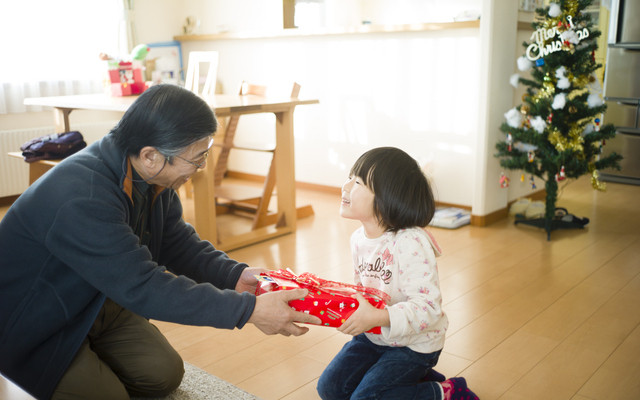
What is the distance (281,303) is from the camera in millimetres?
1457

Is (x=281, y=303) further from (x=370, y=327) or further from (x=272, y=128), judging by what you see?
(x=272, y=128)

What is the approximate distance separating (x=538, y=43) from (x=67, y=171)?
2.70m

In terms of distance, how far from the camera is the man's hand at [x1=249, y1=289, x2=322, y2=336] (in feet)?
4.72

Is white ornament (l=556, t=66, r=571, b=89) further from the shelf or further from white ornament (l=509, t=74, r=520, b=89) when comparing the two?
the shelf

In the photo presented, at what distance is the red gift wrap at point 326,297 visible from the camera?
4.78ft

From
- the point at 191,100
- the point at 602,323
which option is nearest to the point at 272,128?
the point at 602,323

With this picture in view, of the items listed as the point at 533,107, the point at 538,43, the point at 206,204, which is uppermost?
the point at 538,43

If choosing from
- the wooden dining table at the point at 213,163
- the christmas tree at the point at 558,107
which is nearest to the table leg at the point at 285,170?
the wooden dining table at the point at 213,163

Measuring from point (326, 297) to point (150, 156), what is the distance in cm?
53

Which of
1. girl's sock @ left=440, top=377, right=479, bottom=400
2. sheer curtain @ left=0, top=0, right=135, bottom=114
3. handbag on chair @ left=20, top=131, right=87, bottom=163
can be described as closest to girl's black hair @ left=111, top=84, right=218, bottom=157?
girl's sock @ left=440, top=377, right=479, bottom=400

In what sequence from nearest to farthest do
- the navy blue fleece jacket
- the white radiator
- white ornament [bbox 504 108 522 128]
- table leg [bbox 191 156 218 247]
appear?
the navy blue fleece jacket < table leg [bbox 191 156 218 247] < white ornament [bbox 504 108 522 128] < the white radiator

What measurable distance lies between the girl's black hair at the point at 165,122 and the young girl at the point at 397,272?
42 centimetres

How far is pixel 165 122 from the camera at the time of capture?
4.53 feet

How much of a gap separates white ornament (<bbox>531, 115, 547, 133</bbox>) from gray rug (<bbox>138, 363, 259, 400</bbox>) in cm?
226
